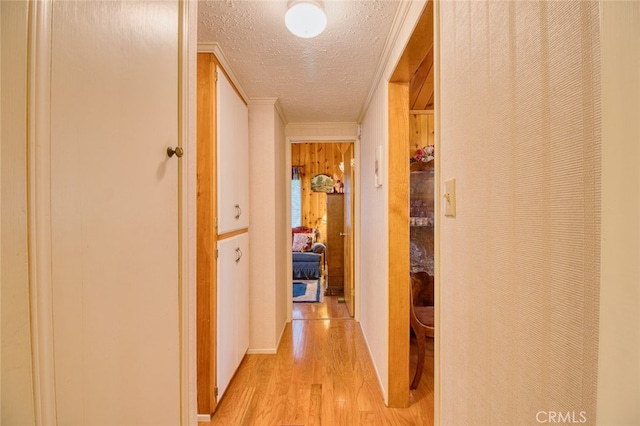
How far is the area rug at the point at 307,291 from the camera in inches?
166

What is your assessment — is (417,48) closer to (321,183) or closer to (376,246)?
(376,246)

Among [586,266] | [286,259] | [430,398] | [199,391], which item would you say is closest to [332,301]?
[286,259]

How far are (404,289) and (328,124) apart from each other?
6.97 feet

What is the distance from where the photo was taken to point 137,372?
68cm

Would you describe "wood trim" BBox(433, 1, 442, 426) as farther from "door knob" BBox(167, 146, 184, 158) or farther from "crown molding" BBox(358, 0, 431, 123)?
"door knob" BBox(167, 146, 184, 158)

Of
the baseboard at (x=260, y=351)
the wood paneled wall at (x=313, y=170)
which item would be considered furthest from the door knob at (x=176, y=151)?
the wood paneled wall at (x=313, y=170)

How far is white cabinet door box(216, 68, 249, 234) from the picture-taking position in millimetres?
1877

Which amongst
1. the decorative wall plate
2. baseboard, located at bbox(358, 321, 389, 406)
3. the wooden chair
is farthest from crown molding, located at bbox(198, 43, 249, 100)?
the decorative wall plate

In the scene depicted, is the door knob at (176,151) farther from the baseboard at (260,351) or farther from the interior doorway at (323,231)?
the interior doorway at (323,231)

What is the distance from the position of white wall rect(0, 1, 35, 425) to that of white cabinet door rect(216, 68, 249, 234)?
4.74 feet

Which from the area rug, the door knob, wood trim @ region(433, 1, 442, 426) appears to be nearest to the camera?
the door knob

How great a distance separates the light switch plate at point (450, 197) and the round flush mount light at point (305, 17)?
1031 millimetres

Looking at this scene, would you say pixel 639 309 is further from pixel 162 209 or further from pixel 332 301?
pixel 332 301

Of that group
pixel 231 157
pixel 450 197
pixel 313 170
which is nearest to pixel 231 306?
pixel 231 157
